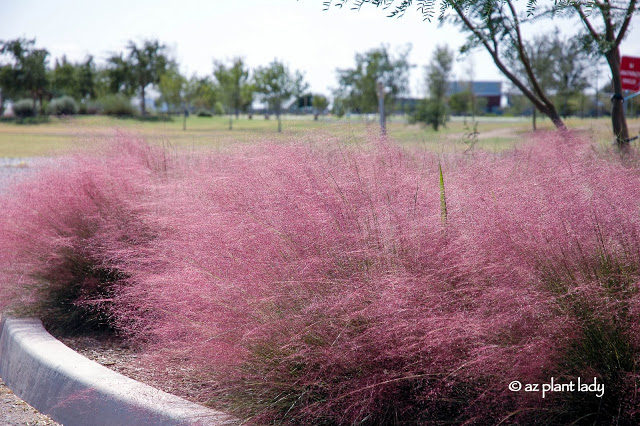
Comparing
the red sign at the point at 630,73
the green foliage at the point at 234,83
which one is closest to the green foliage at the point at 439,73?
the green foliage at the point at 234,83

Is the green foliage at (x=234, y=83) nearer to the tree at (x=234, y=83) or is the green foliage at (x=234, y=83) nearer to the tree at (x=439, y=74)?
the tree at (x=234, y=83)

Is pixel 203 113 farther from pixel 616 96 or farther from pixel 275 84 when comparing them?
pixel 616 96

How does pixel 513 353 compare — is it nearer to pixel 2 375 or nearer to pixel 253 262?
pixel 253 262

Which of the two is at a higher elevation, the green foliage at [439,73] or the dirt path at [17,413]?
the green foliage at [439,73]

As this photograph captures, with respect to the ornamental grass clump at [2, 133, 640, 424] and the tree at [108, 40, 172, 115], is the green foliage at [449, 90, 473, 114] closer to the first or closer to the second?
the tree at [108, 40, 172, 115]

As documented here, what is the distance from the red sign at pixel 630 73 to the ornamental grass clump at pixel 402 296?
6.26 meters

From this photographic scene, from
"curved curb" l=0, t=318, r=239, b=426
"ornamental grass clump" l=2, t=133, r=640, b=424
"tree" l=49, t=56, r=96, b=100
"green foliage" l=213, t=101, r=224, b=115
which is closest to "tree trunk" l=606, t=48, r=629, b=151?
"ornamental grass clump" l=2, t=133, r=640, b=424

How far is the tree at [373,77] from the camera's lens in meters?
47.4

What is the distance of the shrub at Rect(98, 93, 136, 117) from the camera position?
5903 centimetres

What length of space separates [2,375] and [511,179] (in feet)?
11.0

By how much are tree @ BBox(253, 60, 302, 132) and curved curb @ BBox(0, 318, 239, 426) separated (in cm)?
5028

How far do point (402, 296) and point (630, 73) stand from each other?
8038 mm

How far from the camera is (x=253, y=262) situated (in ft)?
9.95

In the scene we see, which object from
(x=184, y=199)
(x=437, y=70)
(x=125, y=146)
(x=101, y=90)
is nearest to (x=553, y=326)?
(x=184, y=199)
